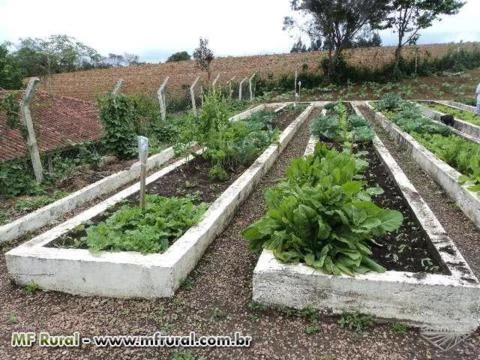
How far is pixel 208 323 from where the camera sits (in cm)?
296

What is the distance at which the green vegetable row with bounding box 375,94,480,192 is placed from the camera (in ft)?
17.0

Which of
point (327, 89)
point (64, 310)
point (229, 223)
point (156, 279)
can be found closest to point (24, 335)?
point (64, 310)

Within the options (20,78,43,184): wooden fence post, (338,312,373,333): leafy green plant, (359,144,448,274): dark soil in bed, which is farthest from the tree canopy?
(338,312,373,333): leafy green plant

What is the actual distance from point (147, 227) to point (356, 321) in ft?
6.54

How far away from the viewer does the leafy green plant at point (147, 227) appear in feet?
11.4

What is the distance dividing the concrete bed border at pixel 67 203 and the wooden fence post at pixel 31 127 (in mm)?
840

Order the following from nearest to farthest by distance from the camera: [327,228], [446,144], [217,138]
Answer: [327,228]
[217,138]
[446,144]

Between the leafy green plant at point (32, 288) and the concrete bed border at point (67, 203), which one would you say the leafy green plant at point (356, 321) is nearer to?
the leafy green plant at point (32, 288)

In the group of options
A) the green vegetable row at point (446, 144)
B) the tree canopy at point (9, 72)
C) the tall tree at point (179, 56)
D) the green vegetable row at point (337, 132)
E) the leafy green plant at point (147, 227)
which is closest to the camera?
the leafy green plant at point (147, 227)

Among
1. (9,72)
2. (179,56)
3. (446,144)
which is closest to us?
(446,144)

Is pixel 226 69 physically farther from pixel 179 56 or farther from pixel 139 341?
pixel 139 341

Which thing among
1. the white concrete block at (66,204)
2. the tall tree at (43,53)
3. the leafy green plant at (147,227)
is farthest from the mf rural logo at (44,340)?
the tall tree at (43,53)

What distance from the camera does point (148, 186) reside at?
543 centimetres

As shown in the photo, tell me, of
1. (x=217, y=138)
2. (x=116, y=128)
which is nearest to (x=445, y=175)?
(x=217, y=138)
